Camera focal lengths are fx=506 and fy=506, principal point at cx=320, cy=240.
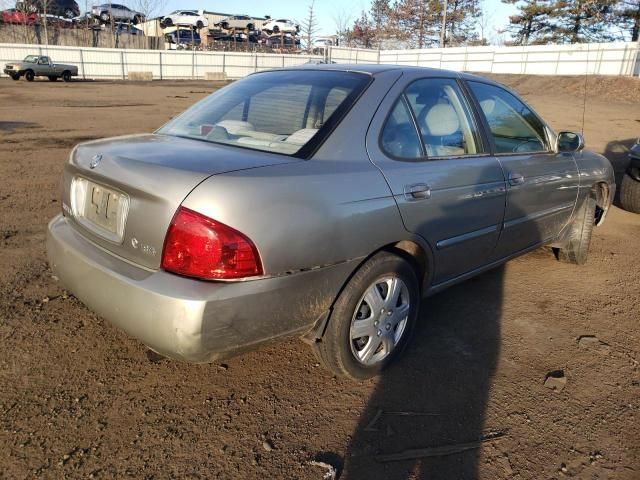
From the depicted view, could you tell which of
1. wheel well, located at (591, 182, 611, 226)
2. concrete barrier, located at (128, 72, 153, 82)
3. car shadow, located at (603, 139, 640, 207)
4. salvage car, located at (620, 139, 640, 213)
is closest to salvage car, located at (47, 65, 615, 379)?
wheel well, located at (591, 182, 611, 226)

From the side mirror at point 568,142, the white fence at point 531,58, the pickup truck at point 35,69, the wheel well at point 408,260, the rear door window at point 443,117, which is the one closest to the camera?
the wheel well at point 408,260

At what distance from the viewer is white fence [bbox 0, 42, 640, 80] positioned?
31766 mm

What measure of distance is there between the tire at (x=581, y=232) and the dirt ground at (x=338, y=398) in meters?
0.51

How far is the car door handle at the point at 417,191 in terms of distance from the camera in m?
2.65

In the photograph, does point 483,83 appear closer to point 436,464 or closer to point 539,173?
point 539,173

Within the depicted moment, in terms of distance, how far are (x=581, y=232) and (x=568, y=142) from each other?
91 cm

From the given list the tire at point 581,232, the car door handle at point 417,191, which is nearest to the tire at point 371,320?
the car door handle at point 417,191

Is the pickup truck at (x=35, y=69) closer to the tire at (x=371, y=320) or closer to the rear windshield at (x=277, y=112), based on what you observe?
the rear windshield at (x=277, y=112)

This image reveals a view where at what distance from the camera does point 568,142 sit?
13.2 ft

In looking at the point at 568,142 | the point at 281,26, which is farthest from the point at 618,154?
the point at 281,26

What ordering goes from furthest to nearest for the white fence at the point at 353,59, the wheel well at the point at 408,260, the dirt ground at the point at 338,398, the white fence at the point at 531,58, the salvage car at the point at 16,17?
the salvage car at the point at 16,17, the white fence at the point at 353,59, the white fence at the point at 531,58, the wheel well at the point at 408,260, the dirt ground at the point at 338,398

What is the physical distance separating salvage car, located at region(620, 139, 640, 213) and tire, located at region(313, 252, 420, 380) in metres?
4.82

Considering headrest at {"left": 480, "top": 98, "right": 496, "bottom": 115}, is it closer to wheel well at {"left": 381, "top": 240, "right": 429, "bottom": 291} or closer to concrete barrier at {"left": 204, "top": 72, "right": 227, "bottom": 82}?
wheel well at {"left": 381, "top": 240, "right": 429, "bottom": 291}

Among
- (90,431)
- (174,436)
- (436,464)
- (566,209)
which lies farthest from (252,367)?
(566,209)
